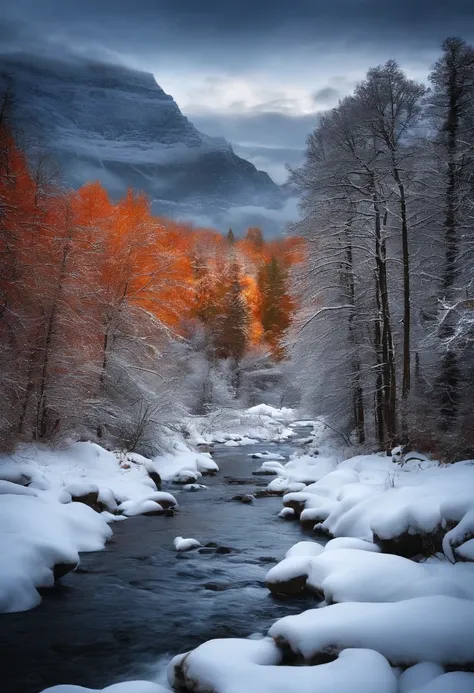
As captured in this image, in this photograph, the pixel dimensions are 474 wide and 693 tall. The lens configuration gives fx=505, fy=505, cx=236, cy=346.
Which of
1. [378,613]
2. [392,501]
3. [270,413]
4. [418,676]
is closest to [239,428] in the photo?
Result: [270,413]

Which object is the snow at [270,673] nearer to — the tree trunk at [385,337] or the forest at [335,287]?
the forest at [335,287]

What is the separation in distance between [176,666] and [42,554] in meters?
3.72

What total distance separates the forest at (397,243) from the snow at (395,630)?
6734mm

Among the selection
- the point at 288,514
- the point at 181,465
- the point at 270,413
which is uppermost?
the point at 288,514

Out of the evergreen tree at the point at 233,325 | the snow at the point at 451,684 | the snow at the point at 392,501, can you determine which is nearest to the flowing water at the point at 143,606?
the snow at the point at 392,501

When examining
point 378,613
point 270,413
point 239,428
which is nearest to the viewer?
point 378,613

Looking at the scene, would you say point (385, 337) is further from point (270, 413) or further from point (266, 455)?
point (270, 413)

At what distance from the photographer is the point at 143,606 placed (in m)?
7.78

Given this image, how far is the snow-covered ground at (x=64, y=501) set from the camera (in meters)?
7.79

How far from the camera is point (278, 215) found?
166500mm

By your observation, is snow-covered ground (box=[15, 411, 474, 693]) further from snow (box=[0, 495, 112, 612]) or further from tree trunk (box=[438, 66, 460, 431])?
tree trunk (box=[438, 66, 460, 431])

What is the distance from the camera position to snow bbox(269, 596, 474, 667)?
4855mm

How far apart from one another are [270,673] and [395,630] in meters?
1.35

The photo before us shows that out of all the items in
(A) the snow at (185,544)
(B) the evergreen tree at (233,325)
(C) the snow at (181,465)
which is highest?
(B) the evergreen tree at (233,325)
